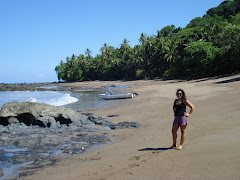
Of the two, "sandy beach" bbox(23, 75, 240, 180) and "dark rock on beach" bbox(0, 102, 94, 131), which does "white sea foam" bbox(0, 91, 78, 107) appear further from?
"sandy beach" bbox(23, 75, 240, 180)

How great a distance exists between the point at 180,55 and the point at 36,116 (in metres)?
46.3

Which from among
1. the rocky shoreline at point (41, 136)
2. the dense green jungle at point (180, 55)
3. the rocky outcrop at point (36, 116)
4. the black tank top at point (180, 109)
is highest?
the dense green jungle at point (180, 55)

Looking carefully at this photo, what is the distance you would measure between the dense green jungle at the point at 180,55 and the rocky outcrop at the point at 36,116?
1113 inches

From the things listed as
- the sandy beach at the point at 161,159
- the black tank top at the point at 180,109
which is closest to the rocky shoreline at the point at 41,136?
the sandy beach at the point at 161,159

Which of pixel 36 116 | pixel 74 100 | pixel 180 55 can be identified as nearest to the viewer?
pixel 36 116

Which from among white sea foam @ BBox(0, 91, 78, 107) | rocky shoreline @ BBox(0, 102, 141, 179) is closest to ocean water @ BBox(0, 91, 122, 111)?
white sea foam @ BBox(0, 91, 78, 107)

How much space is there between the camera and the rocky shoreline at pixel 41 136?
6527 mm

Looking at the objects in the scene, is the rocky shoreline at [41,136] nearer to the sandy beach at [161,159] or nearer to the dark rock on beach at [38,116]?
the dark rock on beach at [38,116]

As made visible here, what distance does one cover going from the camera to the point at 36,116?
1120 centimetres

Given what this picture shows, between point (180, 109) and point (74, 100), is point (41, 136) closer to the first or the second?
point (180, 109)

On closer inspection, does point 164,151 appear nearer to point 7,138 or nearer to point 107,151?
point 107,151

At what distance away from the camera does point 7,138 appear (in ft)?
29.7

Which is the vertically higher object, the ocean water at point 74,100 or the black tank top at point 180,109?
the black tank top at point 180,109

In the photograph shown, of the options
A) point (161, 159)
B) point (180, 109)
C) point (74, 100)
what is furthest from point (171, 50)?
point (161, 159)
